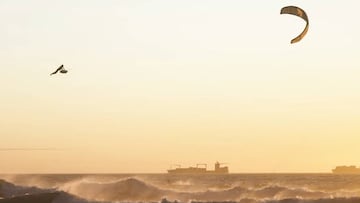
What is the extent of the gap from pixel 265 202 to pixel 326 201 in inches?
164

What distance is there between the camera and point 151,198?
49.9 m

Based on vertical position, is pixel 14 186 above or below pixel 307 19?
below

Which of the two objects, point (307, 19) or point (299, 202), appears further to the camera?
point (299, 202)

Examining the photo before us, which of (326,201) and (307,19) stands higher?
(307,19)

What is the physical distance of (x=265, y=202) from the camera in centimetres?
3347

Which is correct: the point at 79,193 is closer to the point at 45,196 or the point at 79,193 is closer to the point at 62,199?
the point at 62,199

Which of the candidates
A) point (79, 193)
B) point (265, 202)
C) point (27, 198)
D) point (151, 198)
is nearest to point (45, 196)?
point (27, 198)

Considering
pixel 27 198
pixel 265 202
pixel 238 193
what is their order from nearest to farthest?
pixel 27 198 < pixel 265 202 < pixel 238 193

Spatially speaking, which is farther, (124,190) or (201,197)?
(124,190)

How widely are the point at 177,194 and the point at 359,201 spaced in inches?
648

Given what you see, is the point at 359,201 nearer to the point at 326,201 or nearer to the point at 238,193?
the point at 326,201

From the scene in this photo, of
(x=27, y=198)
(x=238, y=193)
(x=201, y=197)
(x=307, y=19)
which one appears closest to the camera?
(x=307, y=19)

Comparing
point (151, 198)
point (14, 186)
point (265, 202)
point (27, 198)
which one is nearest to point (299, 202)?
point (265, 202)

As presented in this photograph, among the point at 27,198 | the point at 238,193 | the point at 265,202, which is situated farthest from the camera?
the point at 238,193
